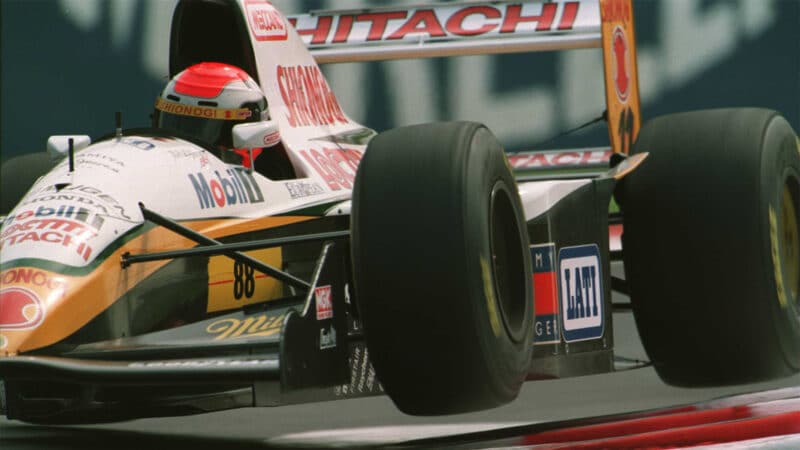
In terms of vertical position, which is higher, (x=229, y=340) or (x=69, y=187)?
(x=69, y=187)

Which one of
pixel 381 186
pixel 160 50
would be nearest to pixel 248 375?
pixel 381 186

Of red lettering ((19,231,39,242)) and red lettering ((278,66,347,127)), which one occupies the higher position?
red lettering ((19,231,39,242))

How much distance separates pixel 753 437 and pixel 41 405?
7.04 ft

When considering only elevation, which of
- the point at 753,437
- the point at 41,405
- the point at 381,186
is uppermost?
the point at 381,186

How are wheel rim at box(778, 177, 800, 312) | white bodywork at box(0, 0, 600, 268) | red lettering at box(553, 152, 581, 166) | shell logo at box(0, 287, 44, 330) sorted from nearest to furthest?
shell logo at box(0, 287, 44, 330) → white bodywork at box(0, 0, 600, 268) → wheel rim at box(778, 177, 800, 312) → red lettering at box(553, 152, 581, 166)

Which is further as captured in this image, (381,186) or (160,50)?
(160,50)

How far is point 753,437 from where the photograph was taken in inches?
183

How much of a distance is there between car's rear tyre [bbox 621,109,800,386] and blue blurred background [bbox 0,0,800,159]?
707 cm

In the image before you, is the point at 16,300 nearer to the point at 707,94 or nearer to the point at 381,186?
the point at 381,186

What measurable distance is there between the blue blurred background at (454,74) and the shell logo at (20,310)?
26.9 ft

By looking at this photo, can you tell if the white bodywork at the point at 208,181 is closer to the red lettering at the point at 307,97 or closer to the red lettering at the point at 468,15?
the red lettering at the point at 307,97

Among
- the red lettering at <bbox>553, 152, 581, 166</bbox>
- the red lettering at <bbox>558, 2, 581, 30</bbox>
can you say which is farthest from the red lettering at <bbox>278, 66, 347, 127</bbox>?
the red lettering at <bbox>553, 152, 581, 166</bbox>

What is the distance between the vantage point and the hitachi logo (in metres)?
5.20

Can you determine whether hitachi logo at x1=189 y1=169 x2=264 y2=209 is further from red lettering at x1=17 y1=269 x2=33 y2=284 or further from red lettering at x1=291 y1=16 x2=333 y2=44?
red lettering at x1=291 y1=16 x2=333 y2=44
